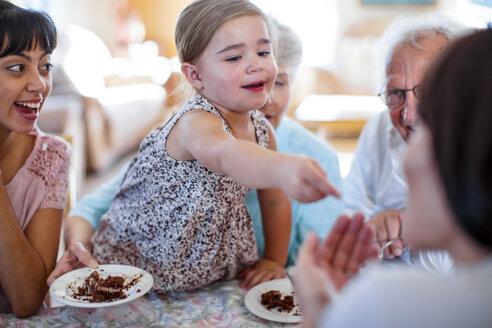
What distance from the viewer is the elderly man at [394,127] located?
57.8 inches

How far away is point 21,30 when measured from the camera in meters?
1.21

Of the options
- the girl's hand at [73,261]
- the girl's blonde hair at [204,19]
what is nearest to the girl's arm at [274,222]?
the girl's blonde hair at [204,19]

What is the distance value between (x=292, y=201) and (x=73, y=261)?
75 centimetres

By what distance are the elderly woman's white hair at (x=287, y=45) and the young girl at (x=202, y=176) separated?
1.36 ft

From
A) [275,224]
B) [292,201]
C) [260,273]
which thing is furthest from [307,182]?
[292,201]

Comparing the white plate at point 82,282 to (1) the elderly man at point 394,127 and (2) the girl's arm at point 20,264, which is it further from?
(1) the elderly man at point 394,127

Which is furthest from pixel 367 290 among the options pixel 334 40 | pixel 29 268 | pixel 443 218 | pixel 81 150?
pixel 334 40

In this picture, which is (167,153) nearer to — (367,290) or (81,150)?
(367,290)

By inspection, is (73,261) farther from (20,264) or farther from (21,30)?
(21,30)

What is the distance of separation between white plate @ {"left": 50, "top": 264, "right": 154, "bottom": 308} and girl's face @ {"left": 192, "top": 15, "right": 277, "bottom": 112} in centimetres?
47

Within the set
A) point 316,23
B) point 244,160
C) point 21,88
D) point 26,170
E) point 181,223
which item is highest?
point 316,23

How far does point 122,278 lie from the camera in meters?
1.15

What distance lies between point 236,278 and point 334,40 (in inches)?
253

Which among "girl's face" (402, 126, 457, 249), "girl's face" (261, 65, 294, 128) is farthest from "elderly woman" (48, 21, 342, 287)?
"girl's face" (402, 126, 457, 249)
